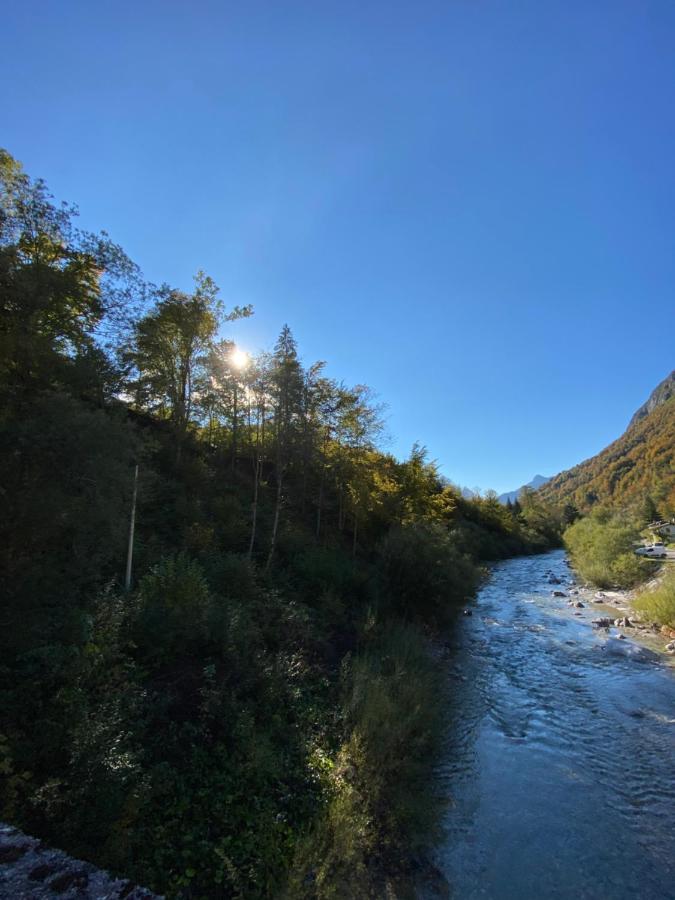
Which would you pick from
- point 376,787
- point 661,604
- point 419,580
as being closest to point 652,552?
point 661,604

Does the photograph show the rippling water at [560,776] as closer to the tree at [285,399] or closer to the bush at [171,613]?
the bush at [171,613]

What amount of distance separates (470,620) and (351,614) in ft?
23.4

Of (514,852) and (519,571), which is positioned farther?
(519,571)

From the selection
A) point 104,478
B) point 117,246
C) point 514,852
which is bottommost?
point 514,852

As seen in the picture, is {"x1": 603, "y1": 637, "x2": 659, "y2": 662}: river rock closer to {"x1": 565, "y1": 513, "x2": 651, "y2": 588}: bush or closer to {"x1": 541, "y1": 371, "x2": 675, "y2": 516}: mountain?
{"x1": 565, "y1": 513, "x2": 651, "y2": 588}: bush

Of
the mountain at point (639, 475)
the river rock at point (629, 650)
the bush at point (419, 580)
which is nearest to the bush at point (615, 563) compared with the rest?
the river rock at point (629, 650)

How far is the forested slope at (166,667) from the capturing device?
4207 mm

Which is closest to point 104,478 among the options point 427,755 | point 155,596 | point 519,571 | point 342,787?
point 155,596

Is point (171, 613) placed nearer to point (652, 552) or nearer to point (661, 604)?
point (661, 604)

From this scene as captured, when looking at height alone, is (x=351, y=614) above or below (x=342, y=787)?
above

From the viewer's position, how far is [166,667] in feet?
22.6

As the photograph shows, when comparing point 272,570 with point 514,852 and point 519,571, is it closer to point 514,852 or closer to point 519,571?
point 514,852

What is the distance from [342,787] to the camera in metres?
5.58

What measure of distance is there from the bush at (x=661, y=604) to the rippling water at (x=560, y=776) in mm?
2483
